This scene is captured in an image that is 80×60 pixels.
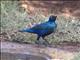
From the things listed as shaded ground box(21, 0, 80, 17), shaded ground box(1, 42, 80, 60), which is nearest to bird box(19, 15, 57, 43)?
shaded ground box(1, 42, 80, 60)

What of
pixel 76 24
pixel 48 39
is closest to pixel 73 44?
pixel 48 39

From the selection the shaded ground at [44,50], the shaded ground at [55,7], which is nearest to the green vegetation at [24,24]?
the shaded ground at [55,7]

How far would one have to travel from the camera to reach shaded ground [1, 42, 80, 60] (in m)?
8.40

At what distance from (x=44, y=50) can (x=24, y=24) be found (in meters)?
2.05

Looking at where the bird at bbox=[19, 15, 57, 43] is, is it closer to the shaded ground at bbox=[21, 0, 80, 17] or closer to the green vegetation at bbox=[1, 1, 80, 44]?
the green vegetation at bbox=[1, 1, 80, 44]

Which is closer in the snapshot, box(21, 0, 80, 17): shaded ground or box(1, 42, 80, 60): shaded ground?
box(1, 42, 80, 60): shaded ground

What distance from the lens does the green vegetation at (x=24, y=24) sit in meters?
9.88

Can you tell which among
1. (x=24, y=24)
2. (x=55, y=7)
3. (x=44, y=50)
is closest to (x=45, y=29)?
(x=44, y=50)

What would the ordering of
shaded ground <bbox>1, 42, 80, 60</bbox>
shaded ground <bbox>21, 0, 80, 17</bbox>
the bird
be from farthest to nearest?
shaded ground <bbox>21, 0, 80, 17</bbox> → the bird → shaded ground <bbox>1, 42, 80, 60</bbox>

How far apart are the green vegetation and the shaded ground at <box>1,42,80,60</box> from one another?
415 millimetres

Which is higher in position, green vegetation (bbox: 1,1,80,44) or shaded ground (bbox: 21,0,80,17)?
shaded ground (bbox: 21,0,80,17)

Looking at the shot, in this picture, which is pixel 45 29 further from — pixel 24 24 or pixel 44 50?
pixel 24 24

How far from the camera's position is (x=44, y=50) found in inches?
349

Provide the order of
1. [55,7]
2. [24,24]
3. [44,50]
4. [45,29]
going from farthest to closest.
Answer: [55,7] < [24,24] < [45,29] < [44,50]
